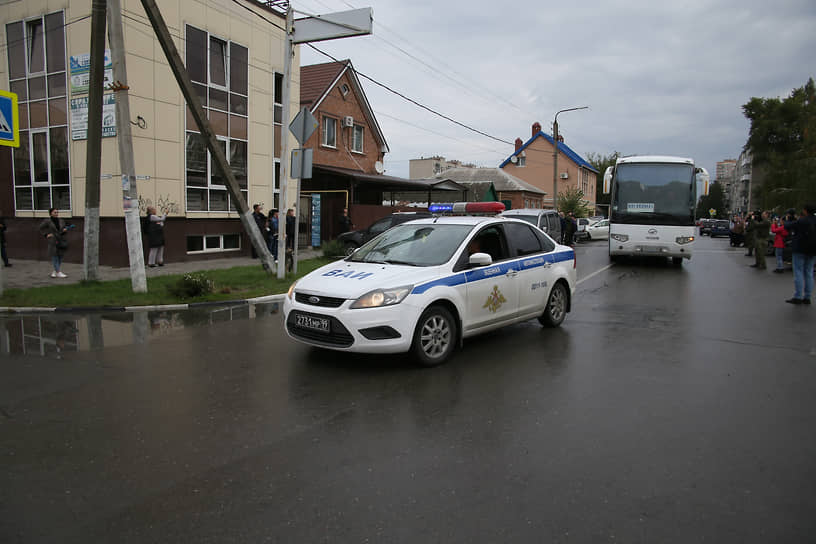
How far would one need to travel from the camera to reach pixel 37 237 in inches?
681

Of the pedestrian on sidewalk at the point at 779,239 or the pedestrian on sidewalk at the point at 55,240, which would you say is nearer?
the pedestrian on sidewalk at the point at 55,240

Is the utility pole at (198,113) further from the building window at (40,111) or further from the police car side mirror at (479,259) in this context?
the police car side mirror at (479,259)

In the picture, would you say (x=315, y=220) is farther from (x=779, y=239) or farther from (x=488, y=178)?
(x=488, y=178)

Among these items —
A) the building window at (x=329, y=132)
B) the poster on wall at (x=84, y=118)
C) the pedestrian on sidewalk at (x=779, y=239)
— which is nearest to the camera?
the poster on wall at (x=84, y=118)

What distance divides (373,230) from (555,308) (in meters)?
11.4

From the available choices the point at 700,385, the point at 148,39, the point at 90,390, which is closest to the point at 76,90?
the point at 148,39

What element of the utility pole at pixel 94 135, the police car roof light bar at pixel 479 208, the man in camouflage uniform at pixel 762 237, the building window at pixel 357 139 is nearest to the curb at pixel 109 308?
the utility pole at pixel 94 135

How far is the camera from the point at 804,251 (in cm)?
1053

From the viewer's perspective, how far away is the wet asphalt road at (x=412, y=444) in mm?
3182

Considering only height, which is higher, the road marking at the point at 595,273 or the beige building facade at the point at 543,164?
the beige building facade at the point at 543,164

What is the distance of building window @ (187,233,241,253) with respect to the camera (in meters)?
18.1

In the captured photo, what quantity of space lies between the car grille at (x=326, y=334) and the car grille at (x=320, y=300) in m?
0.13

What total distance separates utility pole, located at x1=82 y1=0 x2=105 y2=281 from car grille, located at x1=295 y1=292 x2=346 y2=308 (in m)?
7.43

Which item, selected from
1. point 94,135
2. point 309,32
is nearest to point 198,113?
point 94,135
